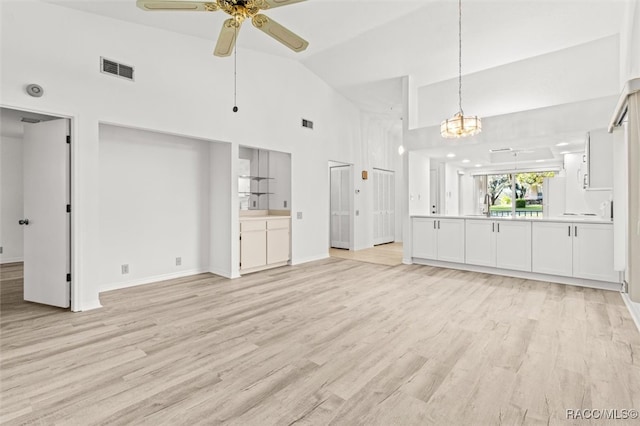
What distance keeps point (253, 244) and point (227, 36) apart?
3.52 m

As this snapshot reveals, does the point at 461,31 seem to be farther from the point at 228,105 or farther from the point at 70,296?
the point at 70,296

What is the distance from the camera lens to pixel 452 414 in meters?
1.82

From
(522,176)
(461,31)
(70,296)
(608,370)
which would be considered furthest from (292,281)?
(522,176)

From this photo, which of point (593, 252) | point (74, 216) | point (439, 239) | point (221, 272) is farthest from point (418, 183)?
point (74, 216)

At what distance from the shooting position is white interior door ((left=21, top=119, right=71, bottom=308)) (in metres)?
3.63

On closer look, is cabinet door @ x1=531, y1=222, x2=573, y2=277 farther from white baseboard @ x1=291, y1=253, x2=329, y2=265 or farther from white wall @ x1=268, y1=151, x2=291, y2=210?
white wall @ x1=268, y1=151, x2=291, y2=210

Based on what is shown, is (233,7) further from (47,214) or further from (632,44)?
(632,44)

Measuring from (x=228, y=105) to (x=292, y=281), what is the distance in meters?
3.05

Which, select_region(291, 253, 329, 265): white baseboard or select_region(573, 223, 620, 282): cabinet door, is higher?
select_region(573, 223, 620, 282): cabinet door

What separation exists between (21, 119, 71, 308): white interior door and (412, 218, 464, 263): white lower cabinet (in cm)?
561

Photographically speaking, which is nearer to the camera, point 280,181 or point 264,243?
point 264,243

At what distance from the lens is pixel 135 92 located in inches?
160

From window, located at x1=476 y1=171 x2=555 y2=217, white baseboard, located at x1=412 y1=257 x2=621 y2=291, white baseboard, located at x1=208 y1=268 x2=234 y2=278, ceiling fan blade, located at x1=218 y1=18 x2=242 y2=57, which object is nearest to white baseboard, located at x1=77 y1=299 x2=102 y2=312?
white baseboard, located at x1=208 y1=268 x2=234 y2=278

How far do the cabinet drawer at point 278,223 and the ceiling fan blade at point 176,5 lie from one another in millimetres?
3817
